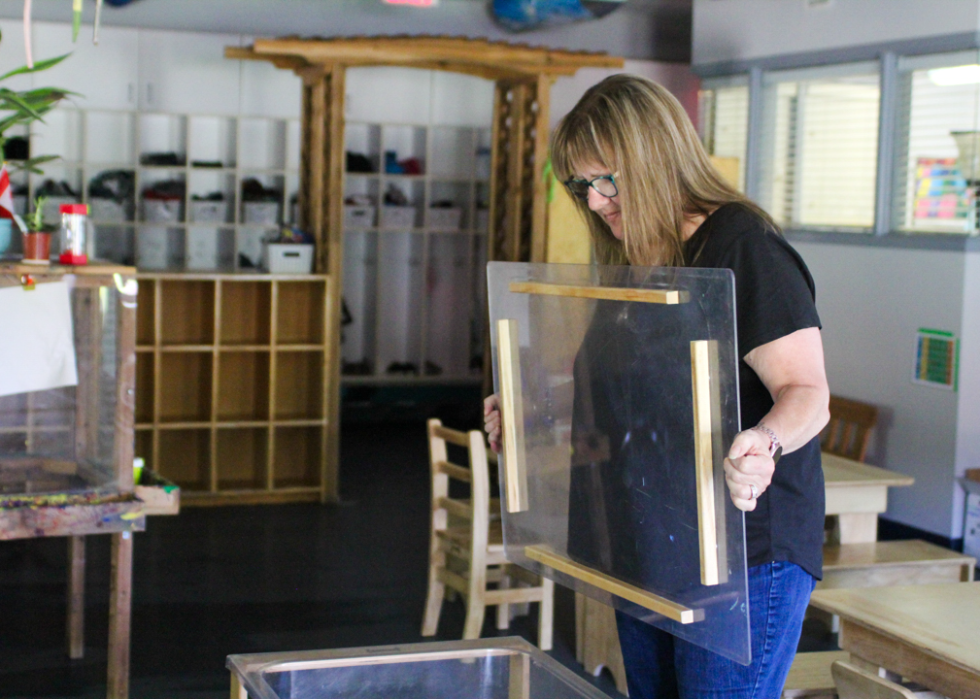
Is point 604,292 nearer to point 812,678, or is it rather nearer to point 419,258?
point 812,678

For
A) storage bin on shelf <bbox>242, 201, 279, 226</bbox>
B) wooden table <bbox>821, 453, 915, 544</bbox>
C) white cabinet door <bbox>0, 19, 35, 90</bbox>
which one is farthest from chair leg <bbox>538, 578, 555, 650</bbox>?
white cabinet door <bbox>0, 19, 35, 90</bbox>

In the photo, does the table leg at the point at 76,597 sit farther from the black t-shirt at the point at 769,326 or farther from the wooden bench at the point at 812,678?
the black t-shirt at the point at 769,326

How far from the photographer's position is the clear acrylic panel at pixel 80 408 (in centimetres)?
Answer: 290

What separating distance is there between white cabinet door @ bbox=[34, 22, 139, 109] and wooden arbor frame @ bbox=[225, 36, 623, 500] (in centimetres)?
175

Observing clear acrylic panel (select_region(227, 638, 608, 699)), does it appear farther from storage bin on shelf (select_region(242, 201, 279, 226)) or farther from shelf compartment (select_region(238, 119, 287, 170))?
shelf compartment (select_region(238, 119, 287, 170))

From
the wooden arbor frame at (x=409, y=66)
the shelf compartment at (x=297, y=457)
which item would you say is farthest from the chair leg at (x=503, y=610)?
the shelf compartment at (x=297, y=457)

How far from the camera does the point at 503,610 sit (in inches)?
165

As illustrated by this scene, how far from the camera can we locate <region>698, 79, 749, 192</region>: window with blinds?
22.2 feet

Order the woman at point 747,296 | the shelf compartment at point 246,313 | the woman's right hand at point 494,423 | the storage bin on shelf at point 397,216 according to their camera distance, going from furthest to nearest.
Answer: the storage bin on shelf at point 397,216 < the shelf compartment at point 246,313 < the woman's right hand at point 494,423 < the woman at point 747,296

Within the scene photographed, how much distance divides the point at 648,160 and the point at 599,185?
97mm

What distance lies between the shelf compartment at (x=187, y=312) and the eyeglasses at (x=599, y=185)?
14.4ft

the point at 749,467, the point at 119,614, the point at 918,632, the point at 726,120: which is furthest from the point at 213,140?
the point at 749,467

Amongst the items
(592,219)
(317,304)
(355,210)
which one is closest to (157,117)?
(355,210)

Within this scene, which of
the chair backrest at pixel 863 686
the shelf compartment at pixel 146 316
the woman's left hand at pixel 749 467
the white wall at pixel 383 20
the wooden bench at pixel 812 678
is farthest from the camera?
the white wall at pixel 383 20
